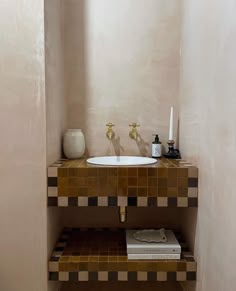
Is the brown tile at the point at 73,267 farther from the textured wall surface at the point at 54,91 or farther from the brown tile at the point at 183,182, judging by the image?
the brown tile at the point at 183,182

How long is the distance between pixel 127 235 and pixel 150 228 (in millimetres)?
273

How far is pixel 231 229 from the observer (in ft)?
3.38

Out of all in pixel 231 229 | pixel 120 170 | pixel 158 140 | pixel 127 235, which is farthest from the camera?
pixel 158 140

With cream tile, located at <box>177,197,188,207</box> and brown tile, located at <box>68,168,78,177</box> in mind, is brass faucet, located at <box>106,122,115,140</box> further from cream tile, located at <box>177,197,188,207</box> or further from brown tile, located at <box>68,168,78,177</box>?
cream tile, located at <box>177,197,188,207</box>

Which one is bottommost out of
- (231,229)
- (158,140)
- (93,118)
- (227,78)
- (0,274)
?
(0,274)

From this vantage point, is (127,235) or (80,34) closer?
(127,235)

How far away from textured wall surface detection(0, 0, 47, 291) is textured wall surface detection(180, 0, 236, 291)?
2.46ft

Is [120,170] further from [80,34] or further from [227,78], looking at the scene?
[80,34]

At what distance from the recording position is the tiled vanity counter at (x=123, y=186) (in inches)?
57.1

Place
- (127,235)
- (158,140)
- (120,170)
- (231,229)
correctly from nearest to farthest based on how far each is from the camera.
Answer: (231,229)
(120,170)
(127,235)
(158,140)

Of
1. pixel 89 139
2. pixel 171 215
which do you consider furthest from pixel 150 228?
pixel 89 139

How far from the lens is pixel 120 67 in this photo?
1897 millimetres

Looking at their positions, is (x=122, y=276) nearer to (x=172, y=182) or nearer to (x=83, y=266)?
(x=83, y=266)

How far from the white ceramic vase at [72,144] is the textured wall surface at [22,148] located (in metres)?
0.35
